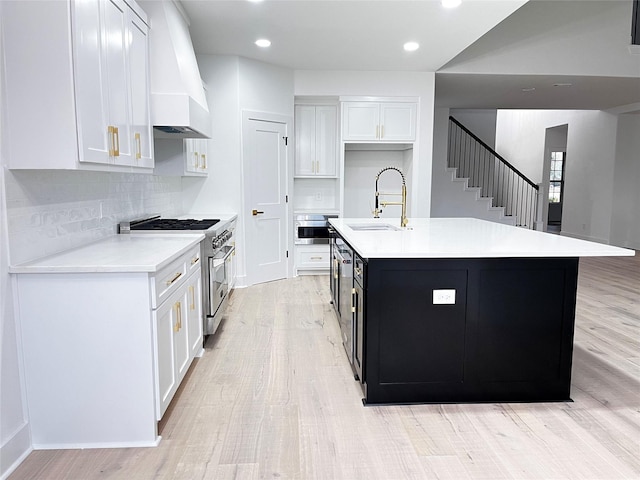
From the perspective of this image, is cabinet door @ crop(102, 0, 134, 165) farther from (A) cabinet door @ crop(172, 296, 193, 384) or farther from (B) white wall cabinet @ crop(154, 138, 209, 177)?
(B) white wall cabinet @ crop(154, 138, 209, 177)

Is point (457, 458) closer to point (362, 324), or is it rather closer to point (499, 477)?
point (499, 477)

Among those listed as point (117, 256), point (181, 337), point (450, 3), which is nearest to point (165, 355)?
point (181, 337)

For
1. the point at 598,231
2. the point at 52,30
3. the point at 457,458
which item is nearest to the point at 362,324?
the point at 457,458

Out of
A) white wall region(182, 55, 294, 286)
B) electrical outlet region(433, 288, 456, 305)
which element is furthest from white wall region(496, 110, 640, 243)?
electrical outlet region(433, 288, 456, 305)

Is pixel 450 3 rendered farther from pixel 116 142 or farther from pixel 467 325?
pixel 116 142

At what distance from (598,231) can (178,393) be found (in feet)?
31.2

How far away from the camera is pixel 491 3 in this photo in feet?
11.9

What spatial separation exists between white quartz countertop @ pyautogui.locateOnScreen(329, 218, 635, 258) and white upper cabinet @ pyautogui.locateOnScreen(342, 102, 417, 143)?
8.99ft

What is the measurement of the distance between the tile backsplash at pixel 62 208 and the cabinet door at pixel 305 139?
2833 mm

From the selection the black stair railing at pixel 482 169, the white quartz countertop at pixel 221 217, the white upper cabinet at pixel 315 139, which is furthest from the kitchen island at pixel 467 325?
the black stair railing at pixel 482 169

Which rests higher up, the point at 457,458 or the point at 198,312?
the point at 198,312

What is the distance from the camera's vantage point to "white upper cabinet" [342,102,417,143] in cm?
592

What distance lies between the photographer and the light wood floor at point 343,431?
6.49ft

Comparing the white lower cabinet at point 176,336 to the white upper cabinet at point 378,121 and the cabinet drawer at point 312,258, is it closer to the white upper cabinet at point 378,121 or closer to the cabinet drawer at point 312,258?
the cabinet drawer at point 312,258
